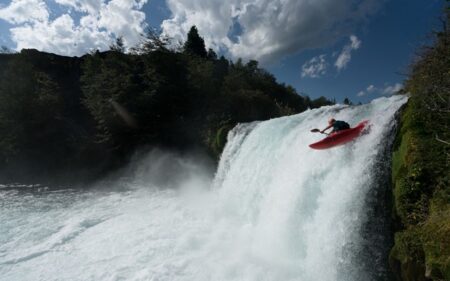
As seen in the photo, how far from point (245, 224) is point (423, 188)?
5.24 m

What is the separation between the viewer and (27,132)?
2417 centimetres

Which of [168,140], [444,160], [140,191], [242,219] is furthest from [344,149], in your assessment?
[168,140]

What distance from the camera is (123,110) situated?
21922 mm

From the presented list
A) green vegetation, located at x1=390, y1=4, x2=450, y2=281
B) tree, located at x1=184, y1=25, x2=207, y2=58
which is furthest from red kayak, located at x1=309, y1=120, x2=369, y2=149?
tree, located at x1=184, y1=25, x2=207, y2=58

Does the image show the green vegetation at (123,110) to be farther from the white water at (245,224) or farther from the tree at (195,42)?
the tree at (195,42)

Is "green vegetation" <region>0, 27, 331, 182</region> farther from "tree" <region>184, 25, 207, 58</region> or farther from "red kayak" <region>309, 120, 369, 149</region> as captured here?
"tree" <region>184, 25, 207, 58</region>

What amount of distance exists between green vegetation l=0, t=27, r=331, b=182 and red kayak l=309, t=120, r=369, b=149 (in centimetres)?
1273

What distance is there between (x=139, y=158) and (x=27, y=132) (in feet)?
33.2

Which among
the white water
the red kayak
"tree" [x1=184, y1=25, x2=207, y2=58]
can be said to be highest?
"tree" [x1=184, y1=25, x2=207, y2=58]

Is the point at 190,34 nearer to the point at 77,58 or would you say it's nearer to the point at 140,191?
the point at 77,58

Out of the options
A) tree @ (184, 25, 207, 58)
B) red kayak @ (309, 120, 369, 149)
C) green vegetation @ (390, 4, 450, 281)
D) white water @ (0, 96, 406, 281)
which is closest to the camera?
green vegetation @ (390, 4, 450, 281)

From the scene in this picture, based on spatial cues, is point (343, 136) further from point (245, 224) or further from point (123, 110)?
point (123, 110)

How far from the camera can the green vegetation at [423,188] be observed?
381 centimetres

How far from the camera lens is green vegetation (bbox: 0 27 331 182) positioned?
21.9m
